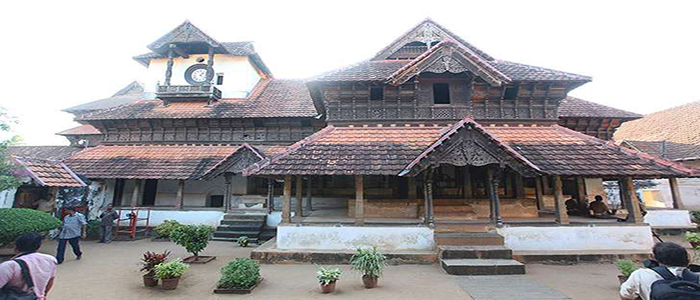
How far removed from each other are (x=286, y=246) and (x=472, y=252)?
539cm

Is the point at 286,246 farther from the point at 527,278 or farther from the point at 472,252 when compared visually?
the point at 527,278

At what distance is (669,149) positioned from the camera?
1959 cm

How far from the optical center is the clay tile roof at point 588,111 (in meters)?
15.2

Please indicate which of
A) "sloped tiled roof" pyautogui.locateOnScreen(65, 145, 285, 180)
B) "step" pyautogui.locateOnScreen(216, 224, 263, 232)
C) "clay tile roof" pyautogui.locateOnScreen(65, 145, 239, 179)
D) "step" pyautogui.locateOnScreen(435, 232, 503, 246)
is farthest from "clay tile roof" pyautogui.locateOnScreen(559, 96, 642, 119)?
"clay tile roof" pyautogui.locateOnScreen(65, 145, 239, 179)

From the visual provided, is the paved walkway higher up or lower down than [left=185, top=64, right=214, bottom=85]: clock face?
lower down

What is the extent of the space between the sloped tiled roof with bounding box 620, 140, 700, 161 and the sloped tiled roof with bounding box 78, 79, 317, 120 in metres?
20.7

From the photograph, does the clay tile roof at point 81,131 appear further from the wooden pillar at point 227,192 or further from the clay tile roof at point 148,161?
the wooden pillar at point 227,192

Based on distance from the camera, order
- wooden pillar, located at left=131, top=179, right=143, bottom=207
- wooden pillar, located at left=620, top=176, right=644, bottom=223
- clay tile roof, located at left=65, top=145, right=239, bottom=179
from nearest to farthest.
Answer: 1. wooden pillar, located at left=620, top=176, right=644, bottom=223
2. clay tile roof, located at left=65, top=145, right=239, bottom=179
3. wooden pillar, located at left=131, top=179, right=143, bottom=207

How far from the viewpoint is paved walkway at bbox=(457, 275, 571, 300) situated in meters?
6.11

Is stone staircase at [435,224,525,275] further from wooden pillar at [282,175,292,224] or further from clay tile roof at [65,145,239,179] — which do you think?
clay tile roof at [65,145,239,179]

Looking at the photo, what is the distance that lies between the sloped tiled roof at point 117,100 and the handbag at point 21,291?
23.4 m

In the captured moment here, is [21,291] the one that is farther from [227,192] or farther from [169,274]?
[227,192]

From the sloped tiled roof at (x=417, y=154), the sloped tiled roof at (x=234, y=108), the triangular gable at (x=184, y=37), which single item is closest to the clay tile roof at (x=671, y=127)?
the sloped tiled roof at (x=417, y=154)

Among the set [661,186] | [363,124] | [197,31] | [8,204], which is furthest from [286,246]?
[661,186]
